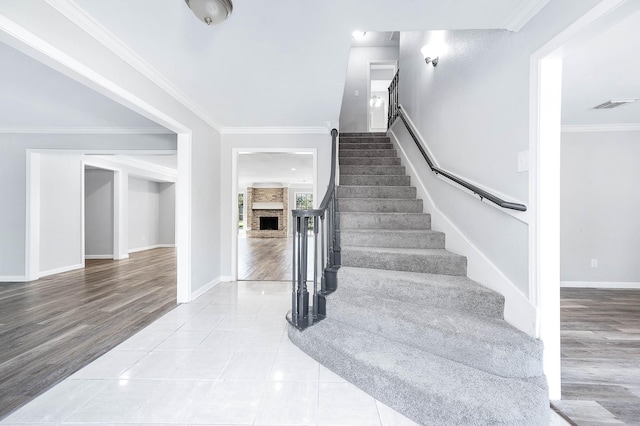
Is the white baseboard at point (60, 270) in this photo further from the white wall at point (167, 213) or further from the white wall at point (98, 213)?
the white wall at point (167, 213)

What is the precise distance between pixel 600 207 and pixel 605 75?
2.36 m

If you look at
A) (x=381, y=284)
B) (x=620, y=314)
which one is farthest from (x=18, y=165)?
(x=620, y=314)

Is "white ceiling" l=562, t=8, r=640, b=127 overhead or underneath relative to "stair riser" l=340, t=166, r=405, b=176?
overhead

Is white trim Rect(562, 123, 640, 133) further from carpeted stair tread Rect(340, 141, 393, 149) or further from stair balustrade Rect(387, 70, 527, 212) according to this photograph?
carpeted stair tread Rect(340, 141, 393, 149)

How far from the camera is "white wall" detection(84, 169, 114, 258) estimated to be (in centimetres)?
674

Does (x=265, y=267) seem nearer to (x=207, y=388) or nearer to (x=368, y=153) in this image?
(x=368, y=153)

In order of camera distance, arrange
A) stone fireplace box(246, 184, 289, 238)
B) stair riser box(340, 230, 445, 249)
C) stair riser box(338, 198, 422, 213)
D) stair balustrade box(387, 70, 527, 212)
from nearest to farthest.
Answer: stair balustrade box(387, 70, 527, 212)
stair riser box(340, 230, 445, 249)
stair riser box(338, 198, 422, 213)
stone fireplace box(246, 184, 289, 238)

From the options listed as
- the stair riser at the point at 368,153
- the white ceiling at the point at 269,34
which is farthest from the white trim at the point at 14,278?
the stair riser at the point at 368,153

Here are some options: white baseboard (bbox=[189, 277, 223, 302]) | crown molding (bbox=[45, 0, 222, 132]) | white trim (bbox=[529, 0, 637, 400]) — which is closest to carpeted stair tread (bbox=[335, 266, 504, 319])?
white trim (bbox=[529, 0, 637, 400])

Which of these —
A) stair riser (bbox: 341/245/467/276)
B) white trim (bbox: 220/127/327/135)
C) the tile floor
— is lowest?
the tile floor

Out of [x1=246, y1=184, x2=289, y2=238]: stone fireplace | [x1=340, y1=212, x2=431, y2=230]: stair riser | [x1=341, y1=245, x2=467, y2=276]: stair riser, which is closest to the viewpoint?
[x1=341, y1=245, x2=467, y2=276]: stair riser

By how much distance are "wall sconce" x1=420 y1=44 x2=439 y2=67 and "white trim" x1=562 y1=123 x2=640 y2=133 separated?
7.61 ft

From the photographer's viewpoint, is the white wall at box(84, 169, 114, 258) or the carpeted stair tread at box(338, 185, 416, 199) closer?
the carpeted stair tread at box(338, 185, 416, 199)

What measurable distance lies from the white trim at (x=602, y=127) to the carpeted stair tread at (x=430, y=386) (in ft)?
13.5
